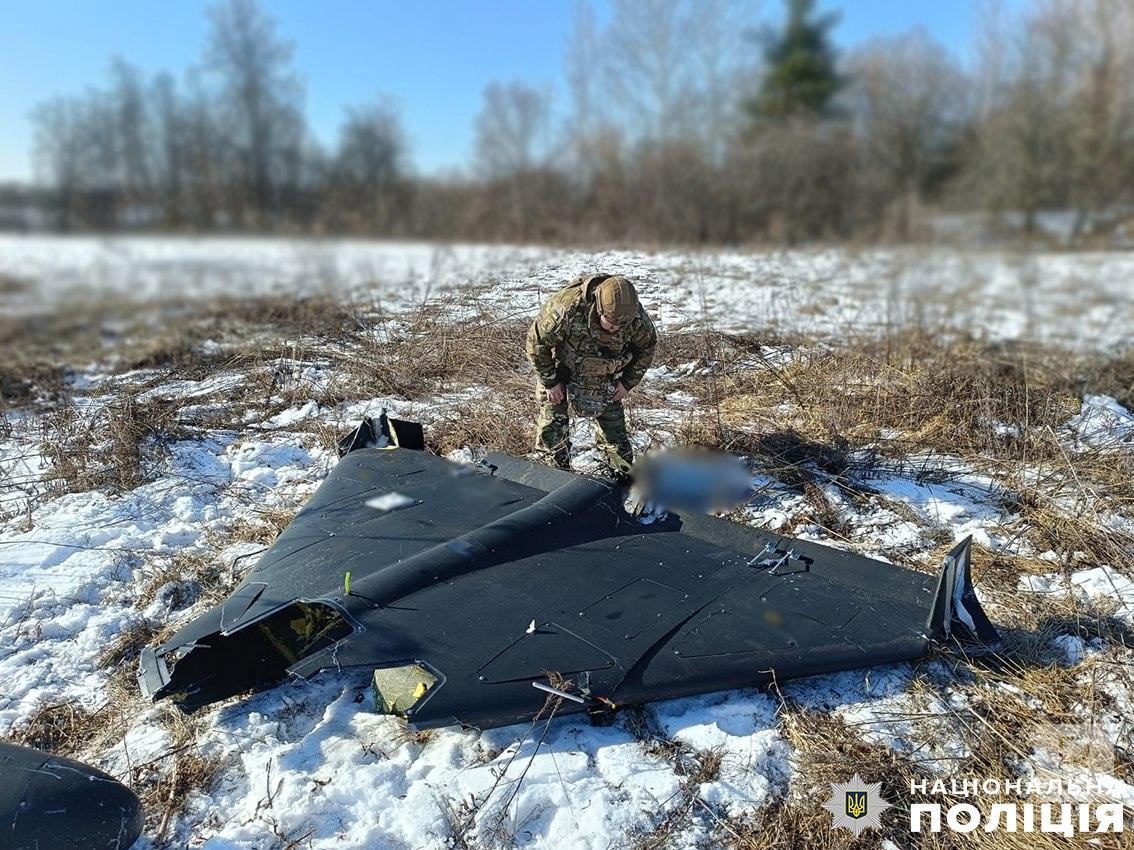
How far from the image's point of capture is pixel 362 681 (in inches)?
131

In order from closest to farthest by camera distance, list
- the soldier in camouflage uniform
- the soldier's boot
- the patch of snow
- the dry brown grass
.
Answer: the patch of snow → the soldier in camouflage uniform → the soldier's boot → the dry brown grass

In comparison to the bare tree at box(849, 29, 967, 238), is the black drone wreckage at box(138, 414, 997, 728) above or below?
below

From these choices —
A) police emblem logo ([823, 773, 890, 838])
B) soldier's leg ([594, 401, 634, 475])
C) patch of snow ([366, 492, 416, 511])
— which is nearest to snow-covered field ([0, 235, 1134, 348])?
soldier's leg ([594, 401, 634, 475])

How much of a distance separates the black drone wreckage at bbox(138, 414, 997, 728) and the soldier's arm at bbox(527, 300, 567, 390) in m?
1.14

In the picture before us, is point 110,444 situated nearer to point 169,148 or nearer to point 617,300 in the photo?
point 169,148

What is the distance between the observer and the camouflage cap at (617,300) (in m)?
4.20

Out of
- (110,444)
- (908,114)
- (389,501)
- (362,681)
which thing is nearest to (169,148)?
(389,501)

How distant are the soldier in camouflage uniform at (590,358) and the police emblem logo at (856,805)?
8.16 feet

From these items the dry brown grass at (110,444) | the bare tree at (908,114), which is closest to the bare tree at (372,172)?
the dry brown grass at (110,444)

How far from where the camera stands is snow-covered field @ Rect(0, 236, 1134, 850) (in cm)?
267

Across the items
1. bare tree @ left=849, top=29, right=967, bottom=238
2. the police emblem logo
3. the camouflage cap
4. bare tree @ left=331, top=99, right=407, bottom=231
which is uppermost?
bare tree @ left=849, top=29, right=967, bottom=238

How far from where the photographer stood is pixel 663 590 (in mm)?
3291

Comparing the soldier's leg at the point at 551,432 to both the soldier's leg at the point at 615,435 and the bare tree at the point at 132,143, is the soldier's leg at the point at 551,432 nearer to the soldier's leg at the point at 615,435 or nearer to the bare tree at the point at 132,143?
the soldier's leg at the point at 615,435

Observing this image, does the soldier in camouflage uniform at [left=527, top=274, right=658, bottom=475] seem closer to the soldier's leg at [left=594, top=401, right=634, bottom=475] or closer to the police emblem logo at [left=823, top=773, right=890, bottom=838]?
the soldier's leg at [left=594, top=401, right=634, bottom=475]
